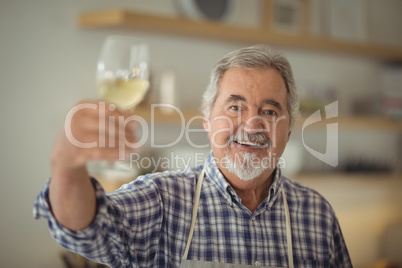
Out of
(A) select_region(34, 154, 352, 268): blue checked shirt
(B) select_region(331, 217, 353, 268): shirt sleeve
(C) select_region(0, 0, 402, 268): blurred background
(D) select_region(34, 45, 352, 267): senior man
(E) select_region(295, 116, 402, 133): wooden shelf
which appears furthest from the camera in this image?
(E) select_region(295, 116, 402, 133): wooden shelf

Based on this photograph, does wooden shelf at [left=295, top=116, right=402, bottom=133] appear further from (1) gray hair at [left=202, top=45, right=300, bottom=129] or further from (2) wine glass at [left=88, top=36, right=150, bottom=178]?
(2) wine glass at [left=88, top=36, right=150, bottom=178]

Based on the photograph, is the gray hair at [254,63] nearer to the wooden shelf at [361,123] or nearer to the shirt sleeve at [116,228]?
the shirt sleeve at [116,228]

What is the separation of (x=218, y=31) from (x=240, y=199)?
5.05ft

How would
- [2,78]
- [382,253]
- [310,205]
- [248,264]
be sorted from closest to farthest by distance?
[248,264] < [310,205] < [2,78] < [382,253]

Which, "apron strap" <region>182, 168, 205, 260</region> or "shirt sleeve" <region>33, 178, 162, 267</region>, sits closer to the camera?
"shirt sleeve" <region>33, 178, 162, 267</region>

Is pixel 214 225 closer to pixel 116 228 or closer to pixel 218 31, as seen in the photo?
pixel 116 228

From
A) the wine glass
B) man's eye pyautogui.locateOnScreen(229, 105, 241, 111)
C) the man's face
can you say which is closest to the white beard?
the man's face

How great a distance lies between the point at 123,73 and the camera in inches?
38.2

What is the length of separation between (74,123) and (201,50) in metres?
2.31

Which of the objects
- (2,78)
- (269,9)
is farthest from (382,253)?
(2,78)

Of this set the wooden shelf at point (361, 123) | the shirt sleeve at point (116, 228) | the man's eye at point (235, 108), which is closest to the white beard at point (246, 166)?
the man's eye at point (235, 108)

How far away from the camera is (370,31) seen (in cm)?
400

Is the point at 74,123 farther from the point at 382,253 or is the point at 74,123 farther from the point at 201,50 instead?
the point at 382,253

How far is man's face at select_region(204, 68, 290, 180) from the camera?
4.50ft
